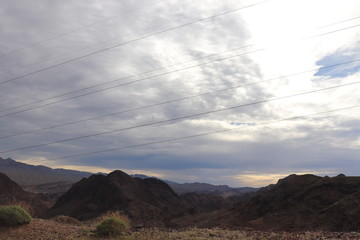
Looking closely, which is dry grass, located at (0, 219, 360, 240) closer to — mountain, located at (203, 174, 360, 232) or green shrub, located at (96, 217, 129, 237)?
green shrub, located at (96, 217, 129, 237)

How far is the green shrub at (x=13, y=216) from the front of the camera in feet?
64.2

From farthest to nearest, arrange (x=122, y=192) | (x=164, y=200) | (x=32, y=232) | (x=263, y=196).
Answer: (x=164, y=200) → (x=122, y=192) → (x=263, y=196) → (x=32, y=232)

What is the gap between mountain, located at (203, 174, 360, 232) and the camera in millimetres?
35719

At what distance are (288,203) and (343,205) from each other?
8229 millimetres

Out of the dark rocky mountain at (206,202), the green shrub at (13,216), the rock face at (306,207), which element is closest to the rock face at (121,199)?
the dark rocky mountain at (206,202)

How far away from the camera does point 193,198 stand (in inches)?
4131

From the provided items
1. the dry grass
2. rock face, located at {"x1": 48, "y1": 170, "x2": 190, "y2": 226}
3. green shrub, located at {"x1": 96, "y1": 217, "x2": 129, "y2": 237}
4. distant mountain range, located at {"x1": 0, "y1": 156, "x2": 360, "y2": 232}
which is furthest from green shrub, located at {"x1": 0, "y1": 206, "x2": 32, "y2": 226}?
rock face, located at {"x1": 48, "y1": 170, "x2": 190, "y2": 226}

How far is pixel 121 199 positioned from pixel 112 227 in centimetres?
5583

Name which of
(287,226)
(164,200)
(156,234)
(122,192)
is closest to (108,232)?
(156,234)

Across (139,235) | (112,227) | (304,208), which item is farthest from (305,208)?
(112,227)

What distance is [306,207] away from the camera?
137ft

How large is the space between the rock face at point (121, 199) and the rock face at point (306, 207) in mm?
19939

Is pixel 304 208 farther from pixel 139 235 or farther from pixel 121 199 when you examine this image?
pixel 121 199

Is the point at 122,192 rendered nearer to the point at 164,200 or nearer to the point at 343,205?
the point at 164,200
